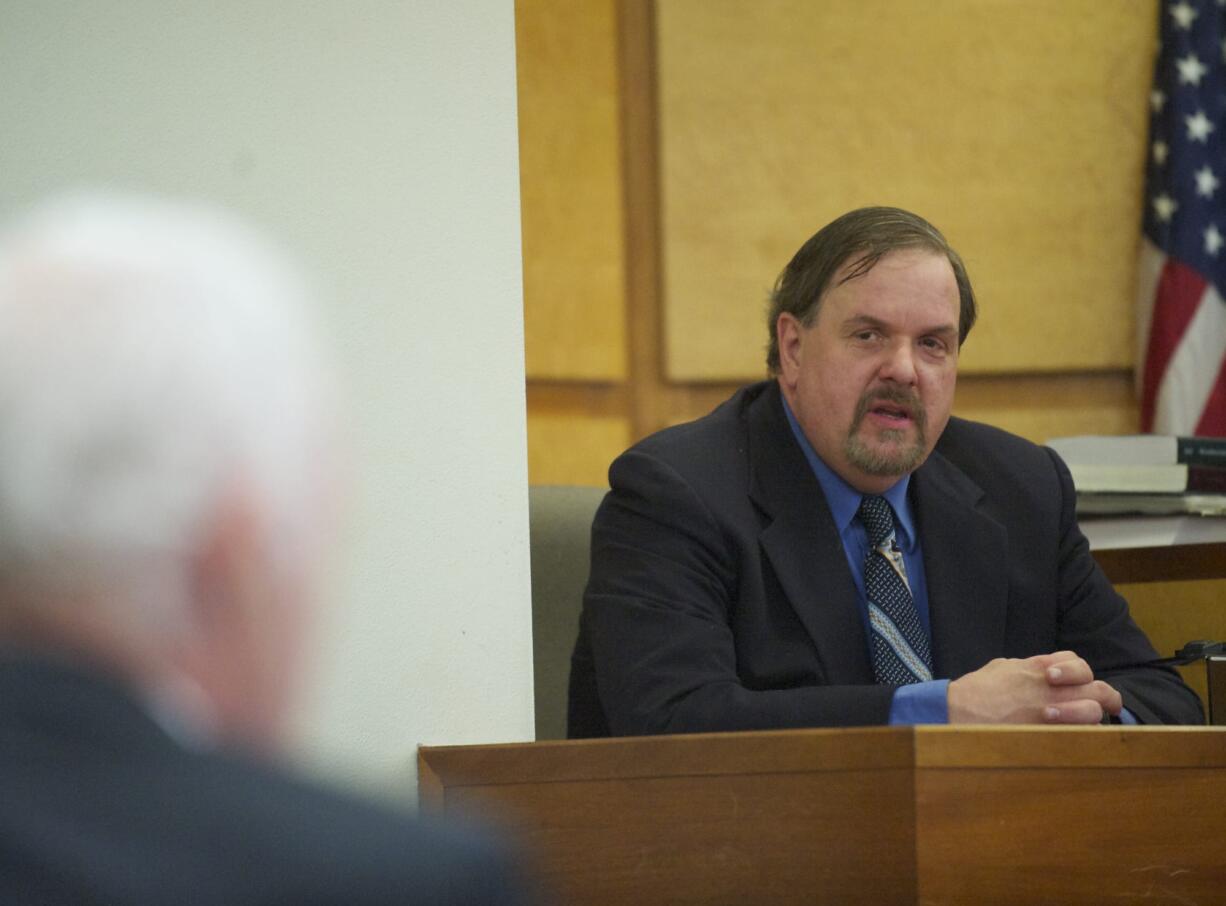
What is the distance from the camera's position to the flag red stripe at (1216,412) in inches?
149

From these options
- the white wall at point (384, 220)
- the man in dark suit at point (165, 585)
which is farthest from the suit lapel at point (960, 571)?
the man in dark suit at point (165, 585)

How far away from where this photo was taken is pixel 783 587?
2.17 meters

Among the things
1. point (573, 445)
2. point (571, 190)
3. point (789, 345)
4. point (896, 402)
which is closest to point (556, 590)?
point (789, 345)

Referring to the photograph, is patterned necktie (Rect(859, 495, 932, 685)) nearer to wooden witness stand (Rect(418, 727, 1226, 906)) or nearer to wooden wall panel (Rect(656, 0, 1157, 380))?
wooden witness stand (Rect(418, 727, 1226, 906))

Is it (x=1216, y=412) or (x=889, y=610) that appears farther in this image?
(x=1216, y=412)

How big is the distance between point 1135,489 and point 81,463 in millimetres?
2499

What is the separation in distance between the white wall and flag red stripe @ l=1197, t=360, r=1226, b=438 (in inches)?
94.2

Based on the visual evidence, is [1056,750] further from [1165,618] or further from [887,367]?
[1165,618]

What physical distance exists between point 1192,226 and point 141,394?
3589 mm

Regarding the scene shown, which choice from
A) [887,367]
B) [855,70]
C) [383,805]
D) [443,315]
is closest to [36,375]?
[383,805]

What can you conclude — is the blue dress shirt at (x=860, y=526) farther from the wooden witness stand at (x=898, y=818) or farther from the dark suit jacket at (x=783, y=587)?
the wooden witness stand at (x=898, y=818)

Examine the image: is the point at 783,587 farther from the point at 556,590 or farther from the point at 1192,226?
the point at 1192,226

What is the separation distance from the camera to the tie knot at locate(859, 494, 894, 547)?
91.1 inches

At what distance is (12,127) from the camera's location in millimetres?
1606
